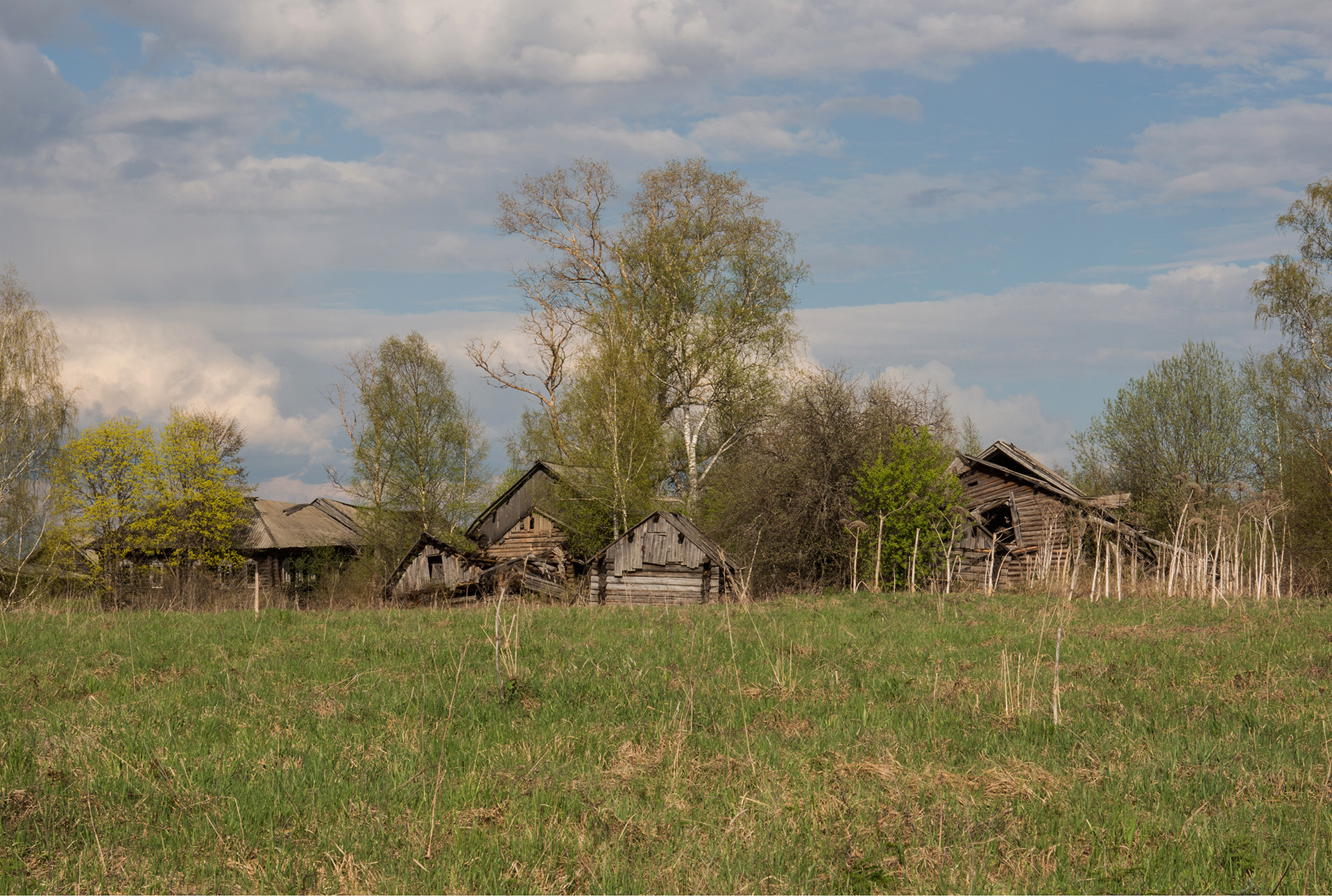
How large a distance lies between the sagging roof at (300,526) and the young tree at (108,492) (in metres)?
6.41

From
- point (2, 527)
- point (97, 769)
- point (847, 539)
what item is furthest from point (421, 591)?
point (97, 769)

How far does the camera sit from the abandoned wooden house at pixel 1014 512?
28.4m

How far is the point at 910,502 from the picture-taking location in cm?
2511

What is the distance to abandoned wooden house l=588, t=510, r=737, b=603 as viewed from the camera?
98.8ft

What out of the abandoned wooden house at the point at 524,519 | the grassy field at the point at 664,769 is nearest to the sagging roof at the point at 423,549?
the abandoned wooden house at the point at 524,519

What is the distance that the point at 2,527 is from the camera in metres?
35.3

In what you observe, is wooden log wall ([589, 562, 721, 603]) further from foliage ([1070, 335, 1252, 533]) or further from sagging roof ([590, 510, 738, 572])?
foliage ([1070, 335, 1252, 533])

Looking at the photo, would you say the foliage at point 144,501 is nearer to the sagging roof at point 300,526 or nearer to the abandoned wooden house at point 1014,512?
the sagging roof at point 300,526

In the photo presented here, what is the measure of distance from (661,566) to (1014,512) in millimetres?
12785

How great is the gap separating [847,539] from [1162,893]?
23747 mm

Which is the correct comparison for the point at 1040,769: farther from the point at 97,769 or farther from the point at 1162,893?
the point at 97,769

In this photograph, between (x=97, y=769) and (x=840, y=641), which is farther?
(x=840, y=641)

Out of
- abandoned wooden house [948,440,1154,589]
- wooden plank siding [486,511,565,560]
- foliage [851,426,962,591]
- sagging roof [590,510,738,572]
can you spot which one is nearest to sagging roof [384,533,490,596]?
sagging roof [590,510,738,572]

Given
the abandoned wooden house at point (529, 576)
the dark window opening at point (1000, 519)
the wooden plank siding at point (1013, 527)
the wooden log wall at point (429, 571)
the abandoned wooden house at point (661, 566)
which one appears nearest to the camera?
the wooden plank siding at point (1013, 527)
